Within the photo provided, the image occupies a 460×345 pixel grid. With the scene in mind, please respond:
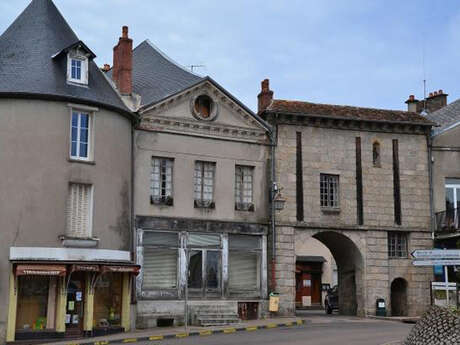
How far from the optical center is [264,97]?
95.1 ft

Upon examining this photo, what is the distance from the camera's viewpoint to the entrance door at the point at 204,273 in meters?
25.9

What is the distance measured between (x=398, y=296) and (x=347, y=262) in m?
2.40

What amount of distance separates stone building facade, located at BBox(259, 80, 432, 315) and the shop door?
7749mm

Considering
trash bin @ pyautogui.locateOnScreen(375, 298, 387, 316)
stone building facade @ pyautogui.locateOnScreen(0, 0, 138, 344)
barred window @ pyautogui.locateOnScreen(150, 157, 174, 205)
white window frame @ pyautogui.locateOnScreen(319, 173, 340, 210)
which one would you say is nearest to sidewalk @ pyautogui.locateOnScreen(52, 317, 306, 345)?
Result: stone building facade @ pyautogui.locateOnScreen(0, 0, 138, 344)

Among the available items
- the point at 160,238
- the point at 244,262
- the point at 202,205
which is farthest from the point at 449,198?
the point at 160,238

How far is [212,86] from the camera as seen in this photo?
26766mm

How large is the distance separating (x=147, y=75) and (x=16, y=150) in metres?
7.62

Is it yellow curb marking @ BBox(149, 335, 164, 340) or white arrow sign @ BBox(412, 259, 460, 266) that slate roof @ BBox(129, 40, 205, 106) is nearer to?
yellow curb marking @ BBox(149, 335, 164, 340)

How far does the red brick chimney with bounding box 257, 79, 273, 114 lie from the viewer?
28.8m

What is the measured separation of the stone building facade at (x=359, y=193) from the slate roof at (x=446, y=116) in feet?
2.81

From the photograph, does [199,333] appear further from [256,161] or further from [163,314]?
[256,161]

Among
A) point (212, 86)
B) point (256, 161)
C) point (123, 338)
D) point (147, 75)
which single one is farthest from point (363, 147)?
point (123, 338)

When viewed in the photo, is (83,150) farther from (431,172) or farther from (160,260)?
(431,172)

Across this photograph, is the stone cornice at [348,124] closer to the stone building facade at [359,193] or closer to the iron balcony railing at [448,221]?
the stone building facade at [359,193]
